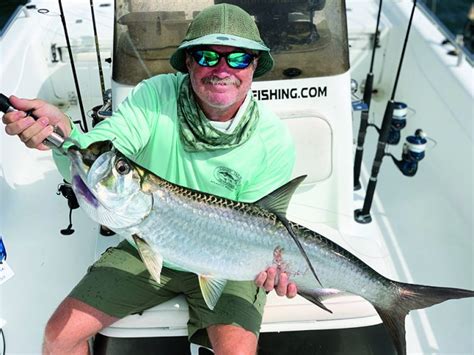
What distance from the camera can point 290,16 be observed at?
2.72m

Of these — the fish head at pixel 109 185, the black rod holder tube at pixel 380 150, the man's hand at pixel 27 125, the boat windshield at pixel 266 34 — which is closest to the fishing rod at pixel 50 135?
the man's hand at pixel 27 125

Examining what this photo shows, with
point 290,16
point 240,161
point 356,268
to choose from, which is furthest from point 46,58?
point 356,268

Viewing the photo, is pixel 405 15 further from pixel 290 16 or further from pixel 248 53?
pixel 248 53

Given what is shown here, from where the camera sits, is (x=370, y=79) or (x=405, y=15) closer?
(x=370, y=79)

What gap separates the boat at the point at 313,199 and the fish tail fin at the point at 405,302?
0.21 m

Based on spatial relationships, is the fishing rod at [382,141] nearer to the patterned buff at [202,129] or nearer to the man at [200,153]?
the man at [200,153]

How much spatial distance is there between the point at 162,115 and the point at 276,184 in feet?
1.78

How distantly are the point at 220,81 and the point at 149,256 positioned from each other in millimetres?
678

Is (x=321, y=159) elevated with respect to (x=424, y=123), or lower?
elevated

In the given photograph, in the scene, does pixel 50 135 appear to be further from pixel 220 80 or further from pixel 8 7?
pixel 8 7

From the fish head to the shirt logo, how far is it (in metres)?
0.54

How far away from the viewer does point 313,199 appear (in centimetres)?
290

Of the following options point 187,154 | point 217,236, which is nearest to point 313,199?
point 187,154

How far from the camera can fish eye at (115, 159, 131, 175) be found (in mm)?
1545
